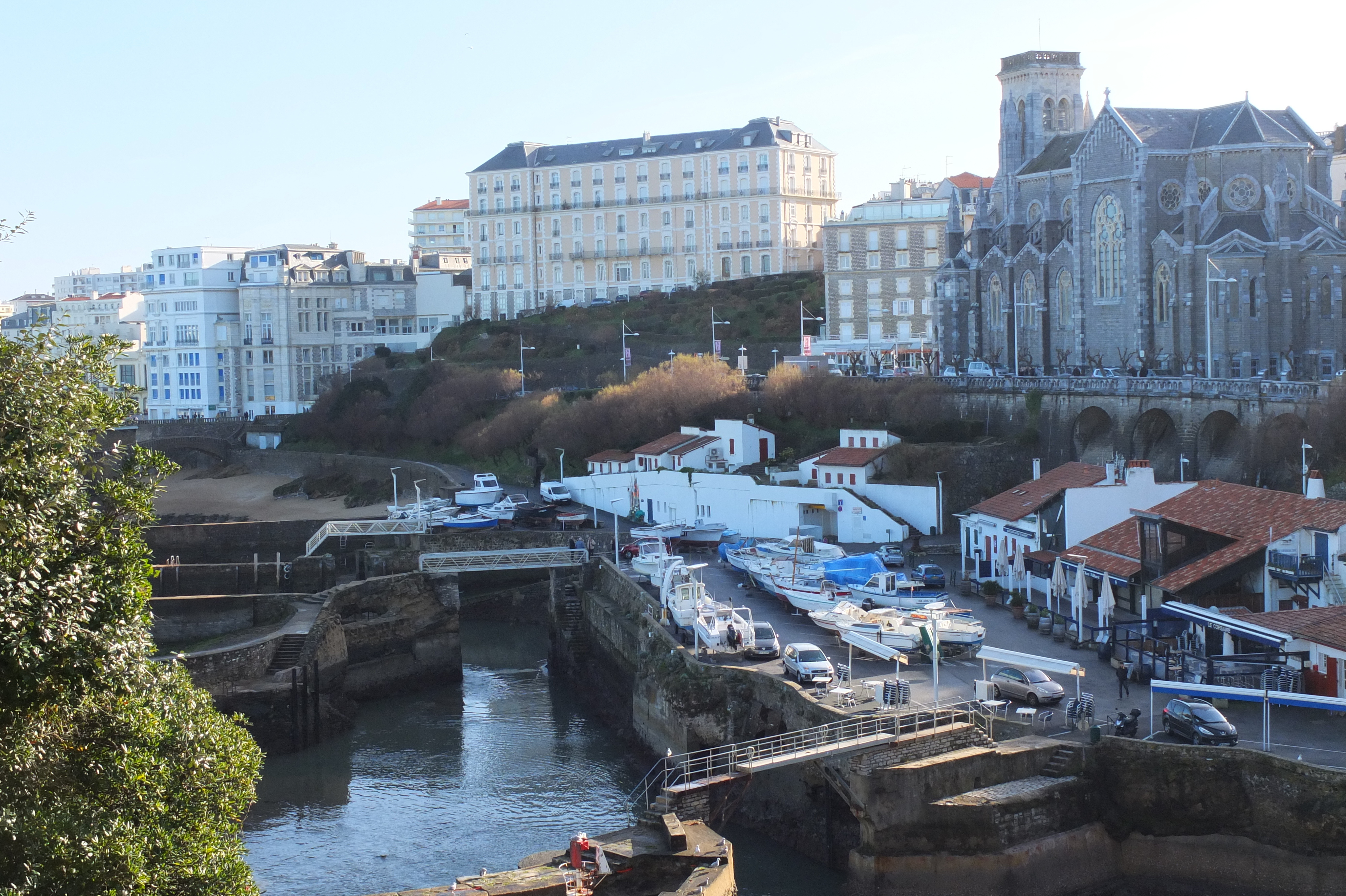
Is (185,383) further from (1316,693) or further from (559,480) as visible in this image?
(1316,693)

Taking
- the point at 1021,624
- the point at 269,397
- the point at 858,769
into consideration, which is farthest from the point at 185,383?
the point at 858,769

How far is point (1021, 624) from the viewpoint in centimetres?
3584

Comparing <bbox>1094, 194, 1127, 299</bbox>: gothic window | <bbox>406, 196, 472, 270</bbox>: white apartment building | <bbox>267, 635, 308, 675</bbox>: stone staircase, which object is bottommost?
<bbox>267, 635, 308, 675</bbox>: stone staircase

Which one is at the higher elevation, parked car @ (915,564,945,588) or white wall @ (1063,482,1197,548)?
white wall @ (1063,482,1197,548)

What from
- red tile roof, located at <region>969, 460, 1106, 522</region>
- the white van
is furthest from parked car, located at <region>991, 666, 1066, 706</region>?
the white van

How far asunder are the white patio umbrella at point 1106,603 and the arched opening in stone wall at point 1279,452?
49.9 ft

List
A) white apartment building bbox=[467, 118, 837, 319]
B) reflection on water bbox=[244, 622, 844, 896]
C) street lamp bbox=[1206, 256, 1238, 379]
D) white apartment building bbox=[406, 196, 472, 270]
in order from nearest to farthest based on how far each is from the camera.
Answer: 1. reflection on water bbox=[244, 622, 844, 896]
2. street lamp bbox=[1206, 256, 1238, 379]
3. white apartment building bbox=[467, 118, 837, 319]
4. white apartment building bbox=[406, 196, 472, 270]

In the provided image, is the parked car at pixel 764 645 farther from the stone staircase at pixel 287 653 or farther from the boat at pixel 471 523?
the boat at pixel 471 523

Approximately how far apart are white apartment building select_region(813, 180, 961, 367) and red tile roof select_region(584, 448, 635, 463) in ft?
91.9

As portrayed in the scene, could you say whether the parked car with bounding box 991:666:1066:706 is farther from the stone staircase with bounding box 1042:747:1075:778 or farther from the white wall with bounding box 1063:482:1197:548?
the white wall with bounding box 1063:482:1197:548

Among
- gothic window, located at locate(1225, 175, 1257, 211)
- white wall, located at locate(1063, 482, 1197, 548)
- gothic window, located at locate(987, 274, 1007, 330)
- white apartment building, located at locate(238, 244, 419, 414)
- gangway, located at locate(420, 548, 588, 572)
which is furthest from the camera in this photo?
white apartment building, located at locate(238, 244, 419, 414)

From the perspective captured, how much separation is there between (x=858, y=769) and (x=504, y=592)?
3021 centimetres

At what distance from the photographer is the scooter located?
84.7 feet

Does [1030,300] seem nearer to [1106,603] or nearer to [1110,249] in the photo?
[1110,249]
